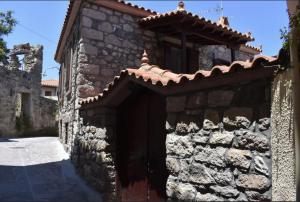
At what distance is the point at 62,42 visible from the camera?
1041 centimetres

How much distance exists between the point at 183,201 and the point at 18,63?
16018 millimetres

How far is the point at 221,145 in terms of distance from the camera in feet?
10.1

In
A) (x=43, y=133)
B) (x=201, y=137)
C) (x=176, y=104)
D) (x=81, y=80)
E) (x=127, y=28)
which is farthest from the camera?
(x=43, y=133)

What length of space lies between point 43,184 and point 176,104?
13.0ft

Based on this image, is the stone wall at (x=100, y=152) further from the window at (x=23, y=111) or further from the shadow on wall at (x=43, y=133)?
the window at (x=23, y=111)

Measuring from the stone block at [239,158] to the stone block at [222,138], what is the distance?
9cm

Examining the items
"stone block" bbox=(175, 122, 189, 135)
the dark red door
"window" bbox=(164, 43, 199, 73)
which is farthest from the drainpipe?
"window" bbox=(164, 43, 199, 73)

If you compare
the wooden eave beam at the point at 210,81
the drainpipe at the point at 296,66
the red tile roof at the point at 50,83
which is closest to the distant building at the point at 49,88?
the red tile roof at the point at 50,83

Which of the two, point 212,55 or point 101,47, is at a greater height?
point 212,55

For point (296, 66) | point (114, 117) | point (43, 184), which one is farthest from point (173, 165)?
point (43, 184)

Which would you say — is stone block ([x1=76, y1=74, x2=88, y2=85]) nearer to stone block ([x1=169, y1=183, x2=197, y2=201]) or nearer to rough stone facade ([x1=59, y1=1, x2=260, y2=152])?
rough stone facade ([x1=59, y1=1, x2=260, y2=152])

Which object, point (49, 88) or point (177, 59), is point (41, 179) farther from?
point (49, 88)

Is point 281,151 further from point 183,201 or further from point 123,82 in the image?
point 123,82

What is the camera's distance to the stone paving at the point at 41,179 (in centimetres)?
563
